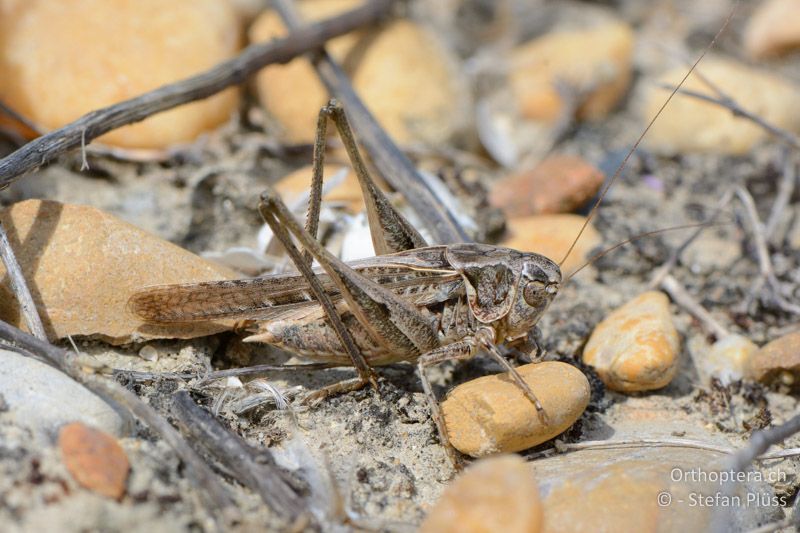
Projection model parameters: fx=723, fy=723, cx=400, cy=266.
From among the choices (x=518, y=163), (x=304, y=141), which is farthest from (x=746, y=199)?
(x=304, y=141)

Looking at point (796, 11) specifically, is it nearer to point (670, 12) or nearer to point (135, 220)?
point (670, 12)

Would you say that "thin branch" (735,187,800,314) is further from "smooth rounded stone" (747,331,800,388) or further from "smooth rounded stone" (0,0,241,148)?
"smooth rounded stone" (0,0,241,148)

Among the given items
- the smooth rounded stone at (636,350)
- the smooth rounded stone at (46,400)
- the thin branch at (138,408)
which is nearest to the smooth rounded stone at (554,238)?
the smooth rounded stone at (636,350)

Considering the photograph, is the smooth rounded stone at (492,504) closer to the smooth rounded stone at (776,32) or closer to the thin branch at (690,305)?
the thin branch at (690,305)

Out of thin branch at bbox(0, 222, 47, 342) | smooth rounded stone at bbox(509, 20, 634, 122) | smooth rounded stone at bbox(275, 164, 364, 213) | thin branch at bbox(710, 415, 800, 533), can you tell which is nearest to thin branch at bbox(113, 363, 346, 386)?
thin branch at bbox(0, 222, 47, 342)

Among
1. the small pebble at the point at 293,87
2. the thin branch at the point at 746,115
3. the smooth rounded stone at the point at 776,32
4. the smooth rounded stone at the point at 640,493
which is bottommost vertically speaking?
the smooth rounded stone at the point at 640,493
